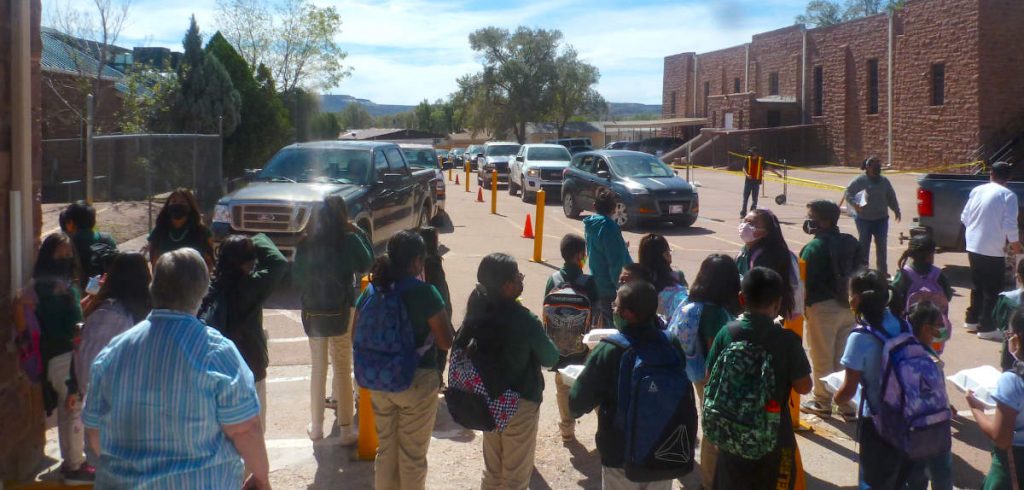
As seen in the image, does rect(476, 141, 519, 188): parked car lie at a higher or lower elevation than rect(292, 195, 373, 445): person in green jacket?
higher

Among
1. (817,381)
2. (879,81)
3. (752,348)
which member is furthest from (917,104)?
(752,348)

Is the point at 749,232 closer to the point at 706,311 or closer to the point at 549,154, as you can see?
the point at 706,311

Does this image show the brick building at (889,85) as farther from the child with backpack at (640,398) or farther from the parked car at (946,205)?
the child with backpack at (640,398)

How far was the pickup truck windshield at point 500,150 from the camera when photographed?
33438mm

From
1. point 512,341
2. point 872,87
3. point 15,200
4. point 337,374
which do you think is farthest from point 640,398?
point 872,87

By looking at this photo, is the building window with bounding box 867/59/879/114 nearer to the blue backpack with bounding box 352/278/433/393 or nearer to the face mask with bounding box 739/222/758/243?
the face mask with bounding box 739/222/758/243

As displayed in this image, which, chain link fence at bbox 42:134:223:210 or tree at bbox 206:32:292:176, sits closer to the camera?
chain link fence at bbox 42:134:223:210

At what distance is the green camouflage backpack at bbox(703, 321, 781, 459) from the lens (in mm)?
3857

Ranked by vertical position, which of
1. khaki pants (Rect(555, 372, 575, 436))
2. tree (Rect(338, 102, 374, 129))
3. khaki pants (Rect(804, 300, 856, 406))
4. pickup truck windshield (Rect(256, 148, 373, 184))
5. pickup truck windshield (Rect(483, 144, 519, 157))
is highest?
Answer: tree (Rect(338, 102, 374, 129))

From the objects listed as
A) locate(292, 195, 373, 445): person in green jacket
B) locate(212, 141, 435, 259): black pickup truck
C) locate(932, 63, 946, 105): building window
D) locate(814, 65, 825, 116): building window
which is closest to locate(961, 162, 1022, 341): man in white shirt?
locate(292, 195, 373, 445): person in green jacket

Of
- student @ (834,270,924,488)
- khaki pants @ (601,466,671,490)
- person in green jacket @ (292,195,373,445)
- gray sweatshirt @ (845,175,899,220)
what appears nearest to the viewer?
khaki pants @ (601,466,671,490)

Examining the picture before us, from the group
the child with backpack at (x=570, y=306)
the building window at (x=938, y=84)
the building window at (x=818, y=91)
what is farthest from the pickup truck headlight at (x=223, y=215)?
the building window at (x=818, y=91)

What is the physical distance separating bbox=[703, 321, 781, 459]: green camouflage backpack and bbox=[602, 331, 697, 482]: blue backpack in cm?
14

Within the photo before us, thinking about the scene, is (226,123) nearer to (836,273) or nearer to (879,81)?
(836,273)
